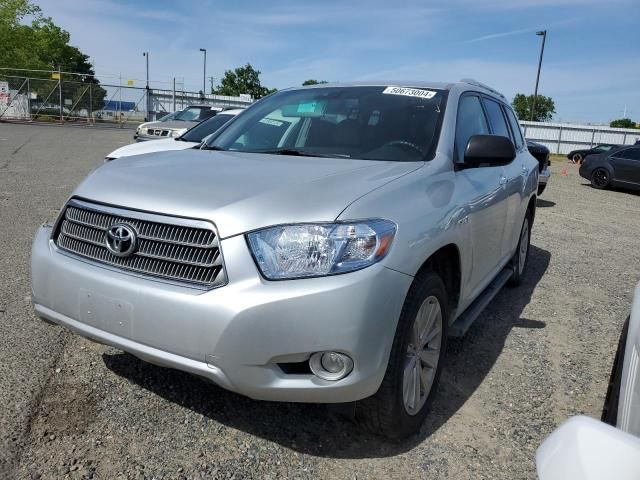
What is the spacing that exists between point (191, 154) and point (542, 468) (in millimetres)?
2580

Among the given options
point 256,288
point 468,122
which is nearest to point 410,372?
point 256,288

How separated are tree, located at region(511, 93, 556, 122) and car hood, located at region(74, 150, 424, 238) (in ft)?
263

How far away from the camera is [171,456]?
2469mm

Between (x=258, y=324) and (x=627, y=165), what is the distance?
55.9ft

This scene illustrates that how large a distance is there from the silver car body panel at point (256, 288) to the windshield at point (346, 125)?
0.42m

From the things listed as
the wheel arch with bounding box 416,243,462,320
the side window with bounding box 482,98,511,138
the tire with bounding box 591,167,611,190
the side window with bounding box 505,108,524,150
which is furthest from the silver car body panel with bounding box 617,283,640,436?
the tire with bounding box 591,167,611,190

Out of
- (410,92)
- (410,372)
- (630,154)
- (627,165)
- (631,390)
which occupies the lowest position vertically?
(410,372)

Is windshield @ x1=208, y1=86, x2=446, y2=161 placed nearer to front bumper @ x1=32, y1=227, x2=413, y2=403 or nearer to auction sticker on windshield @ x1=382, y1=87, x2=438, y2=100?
auction sticker on windshield @ x1=382, y1=87, x2=438, y2=100

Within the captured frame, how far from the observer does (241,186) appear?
2449 millimetres

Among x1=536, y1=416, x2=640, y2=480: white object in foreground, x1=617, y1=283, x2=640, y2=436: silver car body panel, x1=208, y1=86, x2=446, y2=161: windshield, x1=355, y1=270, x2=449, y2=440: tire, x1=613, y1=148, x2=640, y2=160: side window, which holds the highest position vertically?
x1=208, y1=86, x2=446, y2=161: windshield

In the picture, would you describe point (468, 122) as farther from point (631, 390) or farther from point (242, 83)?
point (242, 83)

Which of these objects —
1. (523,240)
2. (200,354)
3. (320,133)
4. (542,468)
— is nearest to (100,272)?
(200,354)

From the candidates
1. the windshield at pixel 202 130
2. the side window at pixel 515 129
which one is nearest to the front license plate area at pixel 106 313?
→ the side window at pixel 515 129

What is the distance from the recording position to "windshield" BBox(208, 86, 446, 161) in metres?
3.25
